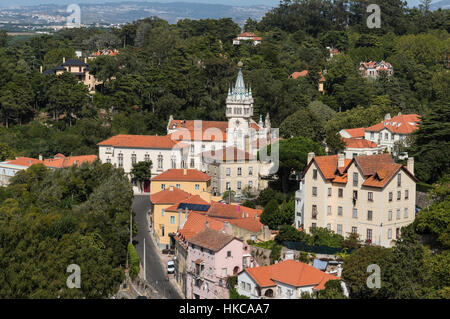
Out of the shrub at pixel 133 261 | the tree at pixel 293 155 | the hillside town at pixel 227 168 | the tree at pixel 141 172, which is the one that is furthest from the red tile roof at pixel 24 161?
the tree at pixel 293 155

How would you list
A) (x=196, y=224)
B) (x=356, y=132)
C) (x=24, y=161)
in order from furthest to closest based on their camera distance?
(x=356, y=132)
(x=24, y=161)
(x=196, y=224)

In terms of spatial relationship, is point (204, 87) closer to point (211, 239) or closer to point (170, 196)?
point (170, 196)

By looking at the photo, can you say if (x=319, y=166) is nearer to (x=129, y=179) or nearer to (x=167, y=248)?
(x=167, y=248)

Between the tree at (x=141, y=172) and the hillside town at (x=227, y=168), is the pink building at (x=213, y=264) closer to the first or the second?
the hillside town at (x=227, y=168)

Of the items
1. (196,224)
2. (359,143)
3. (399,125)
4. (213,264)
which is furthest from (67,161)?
(213,264)

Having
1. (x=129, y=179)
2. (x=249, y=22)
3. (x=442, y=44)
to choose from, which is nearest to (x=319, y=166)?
(x=129, y=179)

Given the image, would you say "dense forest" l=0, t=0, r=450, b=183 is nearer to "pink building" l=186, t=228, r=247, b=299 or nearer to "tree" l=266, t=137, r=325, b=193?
"tree" l=266, t=137, r=325, b=193
